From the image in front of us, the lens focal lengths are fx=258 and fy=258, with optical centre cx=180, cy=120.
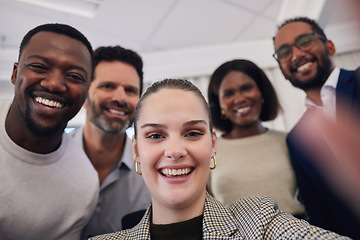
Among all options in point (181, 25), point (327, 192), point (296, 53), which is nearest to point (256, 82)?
point (296, 53)

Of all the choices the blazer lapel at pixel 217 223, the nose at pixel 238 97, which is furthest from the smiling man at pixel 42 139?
the nose at pixel 238 97

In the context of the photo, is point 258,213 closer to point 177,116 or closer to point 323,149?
point 177,116

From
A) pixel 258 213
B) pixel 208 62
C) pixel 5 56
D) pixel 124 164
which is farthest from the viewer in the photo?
pixel 208 62

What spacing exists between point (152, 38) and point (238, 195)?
299 cm

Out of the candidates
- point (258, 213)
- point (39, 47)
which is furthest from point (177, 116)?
point (39, 47)

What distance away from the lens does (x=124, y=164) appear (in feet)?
7.16

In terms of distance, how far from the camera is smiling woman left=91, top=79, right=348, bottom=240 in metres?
1.11

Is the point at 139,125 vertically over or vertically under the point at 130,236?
over

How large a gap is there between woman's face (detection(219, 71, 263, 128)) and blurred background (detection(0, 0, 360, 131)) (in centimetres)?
143

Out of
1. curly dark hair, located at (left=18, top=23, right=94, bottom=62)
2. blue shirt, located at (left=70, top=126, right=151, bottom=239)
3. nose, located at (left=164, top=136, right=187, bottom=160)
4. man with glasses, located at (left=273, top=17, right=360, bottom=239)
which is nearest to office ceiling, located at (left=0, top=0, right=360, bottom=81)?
man with glasses, located at (left=273, top=17, right=360, bottom=239)

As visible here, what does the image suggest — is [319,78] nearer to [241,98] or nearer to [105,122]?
[241,98]

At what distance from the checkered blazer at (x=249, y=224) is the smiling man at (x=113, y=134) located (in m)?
0.73

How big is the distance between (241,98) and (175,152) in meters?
1.24

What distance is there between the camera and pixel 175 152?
111 centimetres
